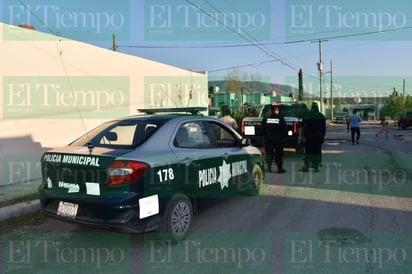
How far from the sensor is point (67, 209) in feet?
14.4

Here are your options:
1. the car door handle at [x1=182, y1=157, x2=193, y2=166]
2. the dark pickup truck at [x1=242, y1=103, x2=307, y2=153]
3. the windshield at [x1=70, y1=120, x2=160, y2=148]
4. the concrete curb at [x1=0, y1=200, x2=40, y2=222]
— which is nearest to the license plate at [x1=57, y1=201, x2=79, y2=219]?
the windshield at [x1=70, y1=120, x2=160, y2=148]

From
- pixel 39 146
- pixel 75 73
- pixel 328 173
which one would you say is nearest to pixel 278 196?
pixel 328 173

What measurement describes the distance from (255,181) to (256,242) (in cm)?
240

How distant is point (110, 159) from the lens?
13.7 feet

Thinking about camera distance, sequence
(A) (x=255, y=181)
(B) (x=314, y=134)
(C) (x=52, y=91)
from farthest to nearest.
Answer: (B) (x=314, y=134), (C) (x=52, y=91), (A) (x=255, y=181)

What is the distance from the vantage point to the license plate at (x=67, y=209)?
432 centimetres

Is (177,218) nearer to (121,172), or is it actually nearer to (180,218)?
(180,218)

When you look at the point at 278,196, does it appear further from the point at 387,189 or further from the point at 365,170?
the point at 365,170

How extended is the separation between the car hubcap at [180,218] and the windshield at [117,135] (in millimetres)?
995

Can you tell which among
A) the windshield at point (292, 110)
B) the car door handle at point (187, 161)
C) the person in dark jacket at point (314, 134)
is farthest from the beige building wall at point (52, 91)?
the person in dark jacket at point (314, 134)

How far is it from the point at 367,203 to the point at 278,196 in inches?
61.4

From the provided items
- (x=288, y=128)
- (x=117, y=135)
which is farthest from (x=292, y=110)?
(x=117, y=135)

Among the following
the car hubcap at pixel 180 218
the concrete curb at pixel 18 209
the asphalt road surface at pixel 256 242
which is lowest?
the asphalt road surface at pixel 256 242

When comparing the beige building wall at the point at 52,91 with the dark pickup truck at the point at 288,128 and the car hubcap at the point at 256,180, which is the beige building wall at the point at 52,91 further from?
the car hubcap at the point at 256,180
